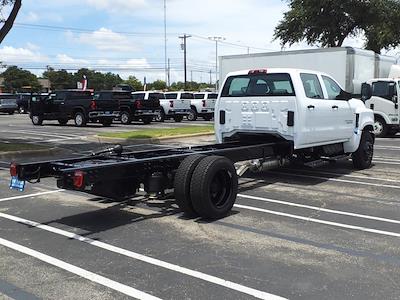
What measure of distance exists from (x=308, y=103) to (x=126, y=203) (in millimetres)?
3734

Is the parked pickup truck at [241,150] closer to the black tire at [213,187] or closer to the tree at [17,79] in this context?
the black tire at [213,187]

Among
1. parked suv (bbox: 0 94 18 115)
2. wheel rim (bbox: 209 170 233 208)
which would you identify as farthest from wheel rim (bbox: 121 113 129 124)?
wheel rim (bbox: 209 170 233 208)

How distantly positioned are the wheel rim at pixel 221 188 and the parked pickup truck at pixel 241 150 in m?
0.01

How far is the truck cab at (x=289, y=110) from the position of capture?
9164 millimetres

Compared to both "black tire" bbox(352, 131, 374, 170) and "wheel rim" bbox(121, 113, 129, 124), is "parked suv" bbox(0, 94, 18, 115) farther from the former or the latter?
"black tire" bbox(352, 131, 374, 170)

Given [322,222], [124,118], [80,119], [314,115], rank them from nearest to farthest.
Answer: [322,222] < [314,115] < [80,119] < [124,118]

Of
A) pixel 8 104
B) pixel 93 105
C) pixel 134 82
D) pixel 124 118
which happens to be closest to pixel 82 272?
pixel 93 105

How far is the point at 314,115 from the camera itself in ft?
30.8

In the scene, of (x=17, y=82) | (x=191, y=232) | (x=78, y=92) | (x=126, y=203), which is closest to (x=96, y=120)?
(x=78, y=92)

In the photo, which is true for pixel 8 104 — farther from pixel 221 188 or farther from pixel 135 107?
pixel 221 188

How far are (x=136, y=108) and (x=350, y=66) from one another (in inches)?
503

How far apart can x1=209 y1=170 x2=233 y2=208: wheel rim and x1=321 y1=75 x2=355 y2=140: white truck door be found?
11.8 feet

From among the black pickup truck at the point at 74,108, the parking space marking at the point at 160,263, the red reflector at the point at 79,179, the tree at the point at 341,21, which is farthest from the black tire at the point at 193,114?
the red reflector at the point at 79,179

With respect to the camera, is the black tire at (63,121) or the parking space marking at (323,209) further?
the black tire at (63,121)
